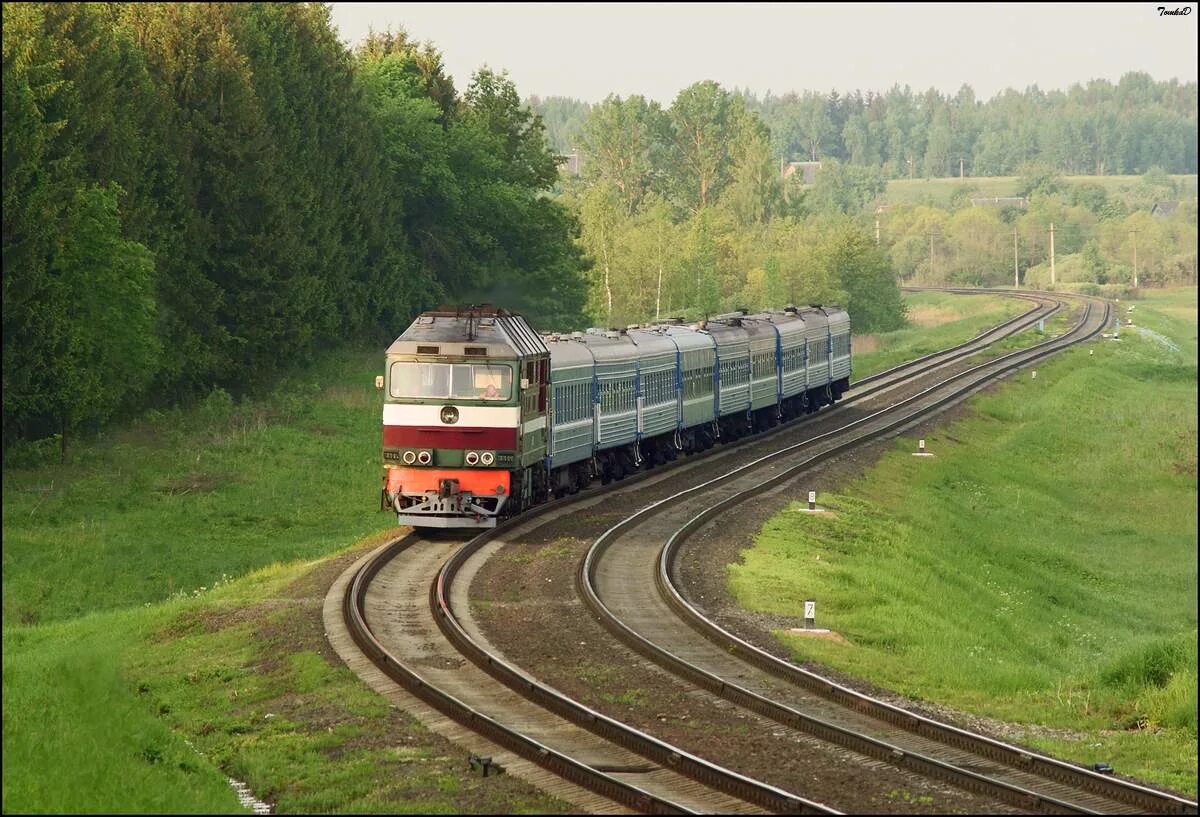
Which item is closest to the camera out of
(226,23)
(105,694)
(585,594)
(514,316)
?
(105,694)

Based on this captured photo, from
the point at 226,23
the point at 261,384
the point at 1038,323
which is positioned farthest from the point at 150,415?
the point at 1038,323

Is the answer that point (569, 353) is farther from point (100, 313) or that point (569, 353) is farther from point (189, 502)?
point (100, 313)

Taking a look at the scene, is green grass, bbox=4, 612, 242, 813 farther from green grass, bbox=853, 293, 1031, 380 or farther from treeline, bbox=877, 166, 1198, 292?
treeline, bbox=877, 166, 1198, 292

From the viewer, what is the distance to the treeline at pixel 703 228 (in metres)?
104

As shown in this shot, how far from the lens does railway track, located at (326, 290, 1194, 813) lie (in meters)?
15.6

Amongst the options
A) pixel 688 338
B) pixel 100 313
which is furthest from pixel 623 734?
pixel 688 338

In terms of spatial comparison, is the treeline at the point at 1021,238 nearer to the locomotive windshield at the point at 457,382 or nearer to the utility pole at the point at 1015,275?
the utility pole at the point at 1015,275

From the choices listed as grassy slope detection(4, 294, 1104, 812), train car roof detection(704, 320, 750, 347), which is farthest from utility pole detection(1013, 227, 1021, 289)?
grassy slope detection(4, 294, 1104, 812)

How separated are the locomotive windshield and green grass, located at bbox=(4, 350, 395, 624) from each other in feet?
17.2

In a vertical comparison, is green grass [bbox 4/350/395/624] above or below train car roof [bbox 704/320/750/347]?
below

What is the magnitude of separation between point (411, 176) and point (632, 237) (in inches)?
1352

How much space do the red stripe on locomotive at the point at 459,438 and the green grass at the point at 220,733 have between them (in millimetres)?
6252

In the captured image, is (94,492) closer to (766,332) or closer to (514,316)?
(514,316)

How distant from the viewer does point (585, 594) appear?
25.9 metres
